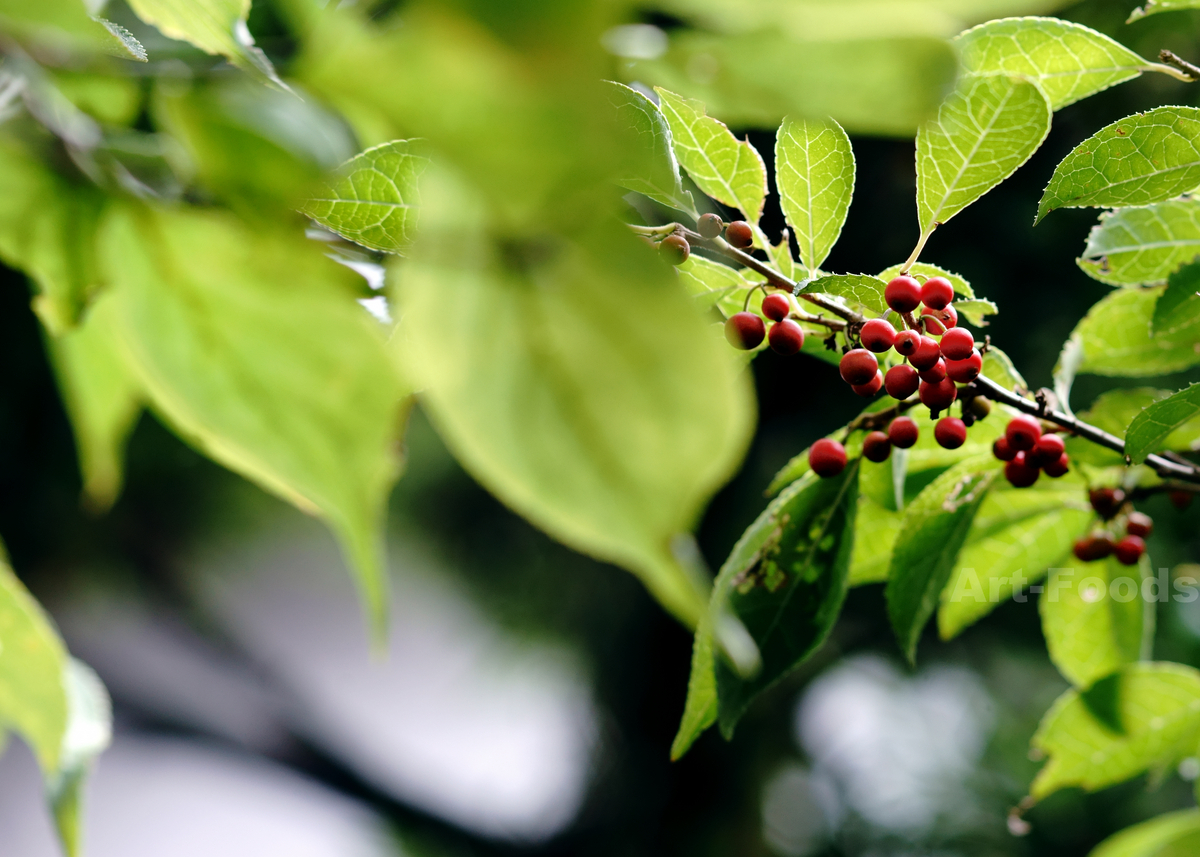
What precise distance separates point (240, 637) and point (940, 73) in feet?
7.44

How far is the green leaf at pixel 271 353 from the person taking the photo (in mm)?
109

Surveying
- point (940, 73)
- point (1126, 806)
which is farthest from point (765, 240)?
point (1126, 806)

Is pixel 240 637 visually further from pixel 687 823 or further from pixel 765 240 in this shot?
pixel 765 240

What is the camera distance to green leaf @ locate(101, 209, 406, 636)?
109mm

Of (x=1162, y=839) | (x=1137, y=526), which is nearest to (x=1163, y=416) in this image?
(x=1137, y=526)

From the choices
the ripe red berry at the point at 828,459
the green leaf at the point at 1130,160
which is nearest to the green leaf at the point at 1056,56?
the green leaf at the point at 1130,160

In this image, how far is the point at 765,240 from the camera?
289 mm

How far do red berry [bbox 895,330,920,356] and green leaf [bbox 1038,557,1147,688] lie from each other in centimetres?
24

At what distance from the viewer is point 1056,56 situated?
32 cm

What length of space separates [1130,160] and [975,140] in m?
0.06

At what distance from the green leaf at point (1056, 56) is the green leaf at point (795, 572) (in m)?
0.15

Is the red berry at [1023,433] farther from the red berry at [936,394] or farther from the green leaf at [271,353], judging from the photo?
the green leaf at [271,353]

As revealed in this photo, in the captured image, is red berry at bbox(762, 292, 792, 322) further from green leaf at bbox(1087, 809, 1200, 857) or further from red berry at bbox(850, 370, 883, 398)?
green leaf at bbox(1087, 809, 1200, 857)

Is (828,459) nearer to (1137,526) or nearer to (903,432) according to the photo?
(903,432)
